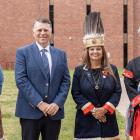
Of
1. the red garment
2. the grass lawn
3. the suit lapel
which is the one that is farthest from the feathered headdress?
the grass lawn

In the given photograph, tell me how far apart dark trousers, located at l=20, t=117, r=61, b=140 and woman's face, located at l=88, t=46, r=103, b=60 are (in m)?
0.89

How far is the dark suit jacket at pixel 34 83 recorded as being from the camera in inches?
209

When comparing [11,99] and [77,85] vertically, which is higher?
[77,85]

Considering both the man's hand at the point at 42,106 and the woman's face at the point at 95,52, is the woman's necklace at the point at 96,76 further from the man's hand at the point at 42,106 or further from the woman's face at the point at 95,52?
the man's hand at the point at 42,106

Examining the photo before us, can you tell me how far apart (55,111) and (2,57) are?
113 feet

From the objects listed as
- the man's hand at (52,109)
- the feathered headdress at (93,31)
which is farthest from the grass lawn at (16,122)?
the feathered headdress at (93,31)

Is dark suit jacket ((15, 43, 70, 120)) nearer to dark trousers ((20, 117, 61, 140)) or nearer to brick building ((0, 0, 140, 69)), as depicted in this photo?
dark trousers ((20, 117, 61, 140))

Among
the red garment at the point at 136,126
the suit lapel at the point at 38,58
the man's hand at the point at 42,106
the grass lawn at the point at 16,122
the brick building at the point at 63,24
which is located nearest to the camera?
the red garment at the point at 136,126

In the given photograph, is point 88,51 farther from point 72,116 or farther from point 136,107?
point 72,116

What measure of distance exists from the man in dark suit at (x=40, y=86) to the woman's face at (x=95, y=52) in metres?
0.36

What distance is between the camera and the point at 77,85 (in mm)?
5543

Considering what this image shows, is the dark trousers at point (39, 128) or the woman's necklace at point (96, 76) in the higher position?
the woman's necklace at point (96, 76)

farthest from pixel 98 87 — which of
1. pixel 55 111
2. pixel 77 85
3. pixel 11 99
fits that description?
pixel 11 99

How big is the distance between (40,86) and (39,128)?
0.52 meters
